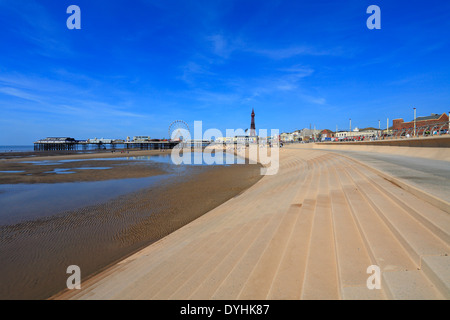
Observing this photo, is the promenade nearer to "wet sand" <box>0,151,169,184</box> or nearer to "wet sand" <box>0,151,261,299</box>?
"wet sand" <box>0,151,261,299</box>

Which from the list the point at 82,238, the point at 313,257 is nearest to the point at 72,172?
the point at 82,238

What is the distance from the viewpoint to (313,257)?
2814 mm

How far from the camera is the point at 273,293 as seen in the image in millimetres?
2273

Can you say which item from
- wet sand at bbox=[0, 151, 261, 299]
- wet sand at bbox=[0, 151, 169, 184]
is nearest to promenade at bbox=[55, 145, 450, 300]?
wet sand at bbox=[0, 151, 261, 299]

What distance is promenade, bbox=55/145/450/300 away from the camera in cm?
211

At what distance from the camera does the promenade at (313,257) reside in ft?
6.91

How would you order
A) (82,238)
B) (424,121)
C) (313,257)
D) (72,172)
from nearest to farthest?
(313,257) → (82,238) → (72,172) → (424,121)

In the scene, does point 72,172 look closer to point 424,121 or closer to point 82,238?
point 82,238

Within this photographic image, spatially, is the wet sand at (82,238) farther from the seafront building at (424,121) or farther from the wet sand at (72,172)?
the seafront building at (424,121)

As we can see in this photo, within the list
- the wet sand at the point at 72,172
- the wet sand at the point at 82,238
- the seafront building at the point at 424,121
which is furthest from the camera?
the seafront building at the point at 424,121

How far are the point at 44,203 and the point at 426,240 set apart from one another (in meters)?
12.1

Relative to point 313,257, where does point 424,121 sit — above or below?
above

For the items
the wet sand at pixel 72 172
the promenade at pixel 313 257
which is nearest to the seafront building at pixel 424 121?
the wet sand at pixel 72 172
